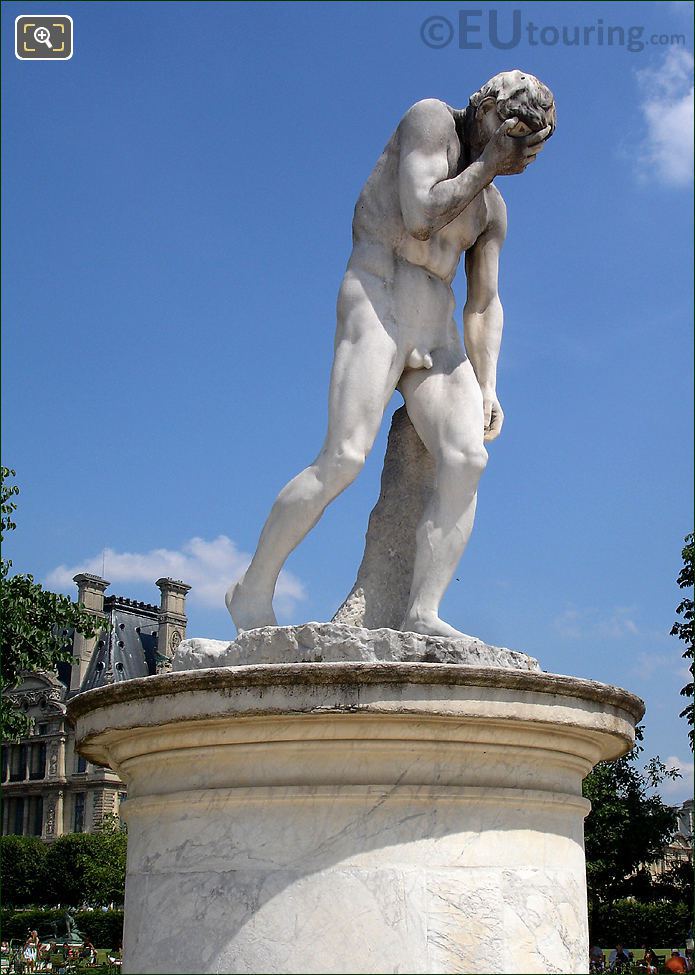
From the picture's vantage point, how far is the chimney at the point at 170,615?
6581cm

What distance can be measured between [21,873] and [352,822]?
191 feet

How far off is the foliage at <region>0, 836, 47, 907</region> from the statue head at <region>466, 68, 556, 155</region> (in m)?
57.1

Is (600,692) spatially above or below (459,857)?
above

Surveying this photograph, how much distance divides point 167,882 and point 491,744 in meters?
1.43

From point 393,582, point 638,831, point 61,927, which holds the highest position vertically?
point 393,582

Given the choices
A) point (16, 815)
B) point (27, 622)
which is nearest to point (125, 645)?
point (16, 815)

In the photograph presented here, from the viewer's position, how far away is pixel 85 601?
6600 centimetres

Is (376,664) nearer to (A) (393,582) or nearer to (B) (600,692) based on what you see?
(B) (600,692)

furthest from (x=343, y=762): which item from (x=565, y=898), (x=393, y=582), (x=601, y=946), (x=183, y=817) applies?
(x=601, y=946)

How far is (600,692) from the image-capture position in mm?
4531

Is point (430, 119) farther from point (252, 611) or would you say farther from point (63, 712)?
point (63, 712)

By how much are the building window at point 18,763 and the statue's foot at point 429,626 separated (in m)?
67.9

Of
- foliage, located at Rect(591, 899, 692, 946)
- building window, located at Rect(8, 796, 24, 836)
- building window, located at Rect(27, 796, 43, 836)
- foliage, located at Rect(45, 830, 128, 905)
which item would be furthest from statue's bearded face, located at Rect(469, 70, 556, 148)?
building window, located at Rect(8, 796, 24, 836)

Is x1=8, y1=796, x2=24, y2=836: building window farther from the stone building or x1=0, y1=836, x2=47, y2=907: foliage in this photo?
x1=0, y1=836, x2=47, y2=907: foliage
